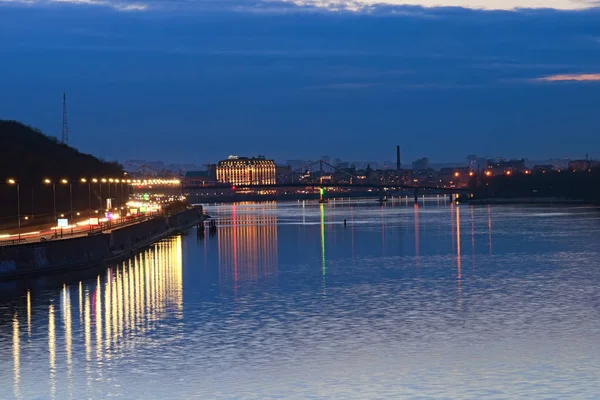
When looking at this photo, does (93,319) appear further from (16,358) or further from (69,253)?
(69,253)

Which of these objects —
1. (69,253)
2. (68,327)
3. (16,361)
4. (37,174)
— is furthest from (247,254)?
(16,361)

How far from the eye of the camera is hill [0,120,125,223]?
232 ft

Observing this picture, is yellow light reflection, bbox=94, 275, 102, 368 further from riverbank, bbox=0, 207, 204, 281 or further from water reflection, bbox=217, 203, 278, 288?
water reflection, bbox=217, 203, 278, 288

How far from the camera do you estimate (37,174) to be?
253ft

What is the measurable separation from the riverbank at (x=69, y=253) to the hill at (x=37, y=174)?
9.66m

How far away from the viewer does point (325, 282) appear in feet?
125

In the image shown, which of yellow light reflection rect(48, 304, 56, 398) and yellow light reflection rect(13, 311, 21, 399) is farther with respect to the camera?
yellow light reflection rect(48, 304, 56, 398)

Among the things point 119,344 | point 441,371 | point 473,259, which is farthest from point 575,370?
point 473,259

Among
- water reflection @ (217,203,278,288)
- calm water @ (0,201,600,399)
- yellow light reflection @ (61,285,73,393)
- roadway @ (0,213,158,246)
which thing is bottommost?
water reflection @ (217,203,278,288)

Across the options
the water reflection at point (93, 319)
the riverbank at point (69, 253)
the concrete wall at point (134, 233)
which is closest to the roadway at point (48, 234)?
the concrete wall at point (134, 233)

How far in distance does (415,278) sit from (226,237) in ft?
119

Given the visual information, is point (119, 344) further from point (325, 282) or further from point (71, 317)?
point (325, 282)

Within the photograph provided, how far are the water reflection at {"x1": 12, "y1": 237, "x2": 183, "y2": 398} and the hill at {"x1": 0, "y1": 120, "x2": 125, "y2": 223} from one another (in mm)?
24856

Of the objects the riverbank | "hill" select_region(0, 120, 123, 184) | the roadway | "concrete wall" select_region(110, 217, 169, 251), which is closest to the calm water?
the riverbank
